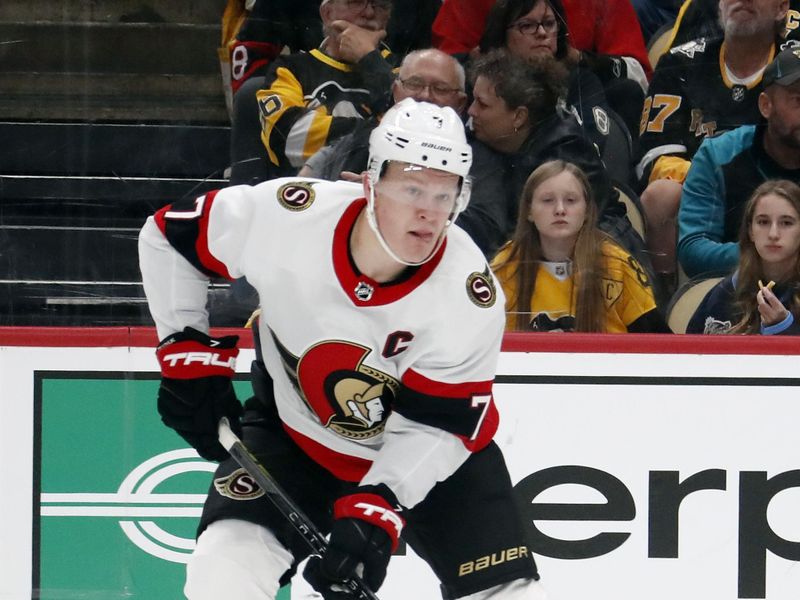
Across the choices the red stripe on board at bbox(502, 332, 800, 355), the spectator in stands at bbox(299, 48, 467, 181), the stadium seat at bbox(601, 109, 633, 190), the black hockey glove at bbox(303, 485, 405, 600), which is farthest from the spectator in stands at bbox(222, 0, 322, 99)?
the black hockey glove at bbox(303, 485, 405, 600)

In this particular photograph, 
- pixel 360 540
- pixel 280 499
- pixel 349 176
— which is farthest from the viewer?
pixel 349 176

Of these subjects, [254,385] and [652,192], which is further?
[652,192]

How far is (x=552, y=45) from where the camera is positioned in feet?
→ 10.0

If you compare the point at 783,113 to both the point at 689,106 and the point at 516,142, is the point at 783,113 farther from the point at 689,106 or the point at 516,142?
the point at 516,142

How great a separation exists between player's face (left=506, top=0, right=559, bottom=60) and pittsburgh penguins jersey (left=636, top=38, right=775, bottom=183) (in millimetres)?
265

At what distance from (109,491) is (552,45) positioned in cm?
137

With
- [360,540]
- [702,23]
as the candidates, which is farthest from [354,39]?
[360,540]

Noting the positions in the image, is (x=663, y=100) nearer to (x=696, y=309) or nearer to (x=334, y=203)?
(x=696, y=309)

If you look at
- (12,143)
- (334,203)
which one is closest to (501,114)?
(334,203)

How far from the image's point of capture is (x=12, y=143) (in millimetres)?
3008

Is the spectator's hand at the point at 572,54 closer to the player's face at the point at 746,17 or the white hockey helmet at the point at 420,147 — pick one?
the player's face at the point at 746,17

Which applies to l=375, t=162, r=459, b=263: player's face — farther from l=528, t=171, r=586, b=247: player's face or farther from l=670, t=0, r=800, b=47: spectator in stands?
l=670, t=0, r=800, b=47: spectator in stands

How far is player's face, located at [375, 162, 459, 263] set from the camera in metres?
2.17

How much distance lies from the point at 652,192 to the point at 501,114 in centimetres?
38
